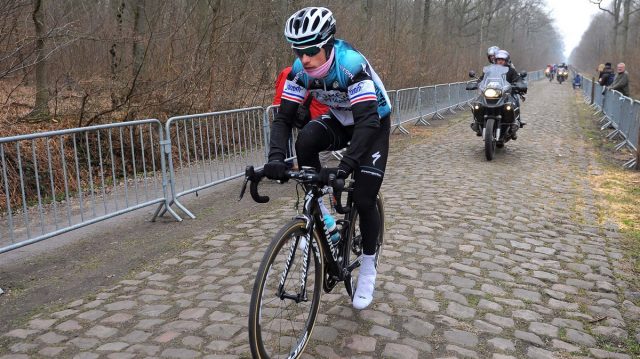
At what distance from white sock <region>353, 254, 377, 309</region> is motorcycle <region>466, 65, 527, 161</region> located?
7.15 m

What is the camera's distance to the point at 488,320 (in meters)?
3.86

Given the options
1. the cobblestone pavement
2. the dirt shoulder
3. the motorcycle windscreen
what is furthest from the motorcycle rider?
the dirt shoulder

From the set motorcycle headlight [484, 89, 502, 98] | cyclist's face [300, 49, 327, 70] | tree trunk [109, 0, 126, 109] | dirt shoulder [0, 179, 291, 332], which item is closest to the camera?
cyclist's face [300, 49, 327, 70]

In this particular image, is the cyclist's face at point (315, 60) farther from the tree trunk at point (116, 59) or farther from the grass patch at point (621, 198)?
the tree trunk at point (116, 59)

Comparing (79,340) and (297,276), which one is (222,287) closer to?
(79,340)

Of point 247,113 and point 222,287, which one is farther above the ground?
point 247,113

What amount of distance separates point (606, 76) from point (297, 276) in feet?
71.2

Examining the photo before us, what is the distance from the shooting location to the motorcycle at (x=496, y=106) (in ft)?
34.2

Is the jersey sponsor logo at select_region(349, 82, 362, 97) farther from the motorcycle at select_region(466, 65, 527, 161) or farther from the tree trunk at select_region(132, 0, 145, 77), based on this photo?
the motorcycle at select_region(466, 65, 527, 161)

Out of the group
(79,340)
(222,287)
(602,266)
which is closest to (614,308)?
(602,266)

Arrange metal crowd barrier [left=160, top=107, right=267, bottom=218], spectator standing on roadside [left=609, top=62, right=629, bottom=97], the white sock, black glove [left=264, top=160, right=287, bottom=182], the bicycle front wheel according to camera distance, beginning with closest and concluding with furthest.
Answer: the bicycle front wheel
black glove [left=264, top=160, right=287, bottom=182]
the white sock
metal crowd barrier [left=160, top=107, right=267, bottom=218]
spectator standing on roadside [left=609, top=62, right=629, bottom=97]

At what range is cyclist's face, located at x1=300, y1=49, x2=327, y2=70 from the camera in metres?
3.21

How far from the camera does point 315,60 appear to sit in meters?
3.22

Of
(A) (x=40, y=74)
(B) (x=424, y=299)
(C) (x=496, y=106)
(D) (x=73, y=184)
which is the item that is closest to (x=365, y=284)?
(B) (x=424, y=299)
